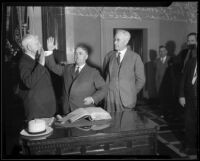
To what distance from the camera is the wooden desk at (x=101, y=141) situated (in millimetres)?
1170

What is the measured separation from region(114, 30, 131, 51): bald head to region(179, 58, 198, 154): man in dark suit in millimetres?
525

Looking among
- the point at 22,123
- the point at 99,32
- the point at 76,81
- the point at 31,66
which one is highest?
the point at 99,32

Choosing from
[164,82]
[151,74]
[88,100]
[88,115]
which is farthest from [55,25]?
[164,82]

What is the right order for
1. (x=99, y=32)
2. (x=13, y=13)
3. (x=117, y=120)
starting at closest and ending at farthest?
(x=117, y=120), (x=13, y=13), (x=99, y=32)

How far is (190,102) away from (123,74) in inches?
22.5

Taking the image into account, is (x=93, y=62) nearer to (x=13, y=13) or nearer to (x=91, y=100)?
(x=91, y=100)

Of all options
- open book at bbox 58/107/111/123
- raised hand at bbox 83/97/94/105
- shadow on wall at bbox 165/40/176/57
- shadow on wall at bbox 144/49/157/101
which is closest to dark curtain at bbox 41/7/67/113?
raised hand at bbox 83/97/94/105

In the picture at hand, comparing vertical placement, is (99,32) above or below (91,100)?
above

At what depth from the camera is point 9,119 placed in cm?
152

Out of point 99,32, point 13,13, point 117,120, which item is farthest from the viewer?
point 99,32

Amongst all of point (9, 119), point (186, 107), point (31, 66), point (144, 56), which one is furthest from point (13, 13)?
point (186, 107)

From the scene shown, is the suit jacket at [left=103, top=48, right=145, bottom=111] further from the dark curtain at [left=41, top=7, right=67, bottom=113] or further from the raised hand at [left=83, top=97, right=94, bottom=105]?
the dark curtain at [left=41, top=7, right=67, bottom=113]

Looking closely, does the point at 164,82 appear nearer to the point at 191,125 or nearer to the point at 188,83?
the point at 188,83

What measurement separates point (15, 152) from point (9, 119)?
24 cm
